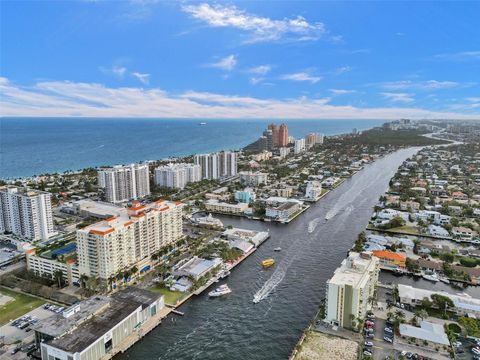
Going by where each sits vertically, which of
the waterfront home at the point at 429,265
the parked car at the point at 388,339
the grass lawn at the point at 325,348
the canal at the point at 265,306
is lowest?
the canal at the point at 265,306

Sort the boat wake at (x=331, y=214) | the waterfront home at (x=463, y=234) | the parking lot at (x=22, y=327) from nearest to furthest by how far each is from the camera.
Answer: the parking lot at (x=22, y=327)
the waterfront home at (x=463, y=234)
the boat wake at (x=331, y=214)

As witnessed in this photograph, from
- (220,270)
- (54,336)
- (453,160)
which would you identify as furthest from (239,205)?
(453,160)

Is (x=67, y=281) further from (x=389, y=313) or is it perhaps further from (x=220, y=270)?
(x=389, y=313)

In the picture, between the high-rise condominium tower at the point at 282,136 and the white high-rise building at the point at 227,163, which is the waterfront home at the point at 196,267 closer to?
the white high-rise building at the point at 227,163

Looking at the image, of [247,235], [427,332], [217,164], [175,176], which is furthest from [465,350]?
[217,164]

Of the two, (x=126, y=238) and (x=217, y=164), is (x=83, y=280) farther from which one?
(x=217, y=164)

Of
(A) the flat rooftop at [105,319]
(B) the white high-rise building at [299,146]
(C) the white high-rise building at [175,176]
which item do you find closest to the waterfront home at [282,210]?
(C) the white high-rise building at [175,176]

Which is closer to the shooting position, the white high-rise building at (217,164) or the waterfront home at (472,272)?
the waterfront home at (472,272)

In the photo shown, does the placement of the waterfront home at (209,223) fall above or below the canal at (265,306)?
above
